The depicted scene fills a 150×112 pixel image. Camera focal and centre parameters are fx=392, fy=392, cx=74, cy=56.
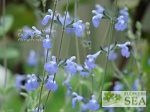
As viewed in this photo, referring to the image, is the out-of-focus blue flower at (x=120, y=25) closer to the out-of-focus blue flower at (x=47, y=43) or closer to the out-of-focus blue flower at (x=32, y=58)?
the out-of-focus blue flower at (x=47, y=43)

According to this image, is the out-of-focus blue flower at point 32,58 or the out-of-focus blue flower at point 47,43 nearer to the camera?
the out-of-focus blue flower at point 47,43

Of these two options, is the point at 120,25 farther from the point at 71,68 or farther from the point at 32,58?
the point at 32,58

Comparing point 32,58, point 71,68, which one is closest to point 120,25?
point 71,68

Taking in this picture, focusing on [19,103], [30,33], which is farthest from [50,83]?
[19,103]

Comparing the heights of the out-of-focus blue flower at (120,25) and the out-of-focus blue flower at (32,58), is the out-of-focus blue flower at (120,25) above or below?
below

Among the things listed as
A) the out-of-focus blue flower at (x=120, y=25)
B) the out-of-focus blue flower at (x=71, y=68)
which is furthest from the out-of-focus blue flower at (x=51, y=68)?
the out-of-focus blue flower at (x=120, y=25)

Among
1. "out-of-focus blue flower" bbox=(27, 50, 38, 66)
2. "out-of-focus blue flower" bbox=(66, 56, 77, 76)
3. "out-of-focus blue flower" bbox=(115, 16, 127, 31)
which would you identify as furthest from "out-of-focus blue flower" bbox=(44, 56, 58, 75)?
"out-of-focus blue flower" bbox=(27, 50, 38, 66)

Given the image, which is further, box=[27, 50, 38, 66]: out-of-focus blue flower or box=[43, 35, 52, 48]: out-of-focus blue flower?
box=[27, 50, 38, 66]: out-of-focus blue flower

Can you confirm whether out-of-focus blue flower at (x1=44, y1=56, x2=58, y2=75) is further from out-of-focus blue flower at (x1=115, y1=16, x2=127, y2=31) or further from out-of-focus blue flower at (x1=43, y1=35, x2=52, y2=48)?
out-of-focus blue flower at (x1=115, y1=16, x2=127, y2=31)

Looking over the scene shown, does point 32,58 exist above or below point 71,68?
above

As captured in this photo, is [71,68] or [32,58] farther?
[32,58]

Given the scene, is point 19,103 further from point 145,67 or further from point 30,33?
point 30,33
